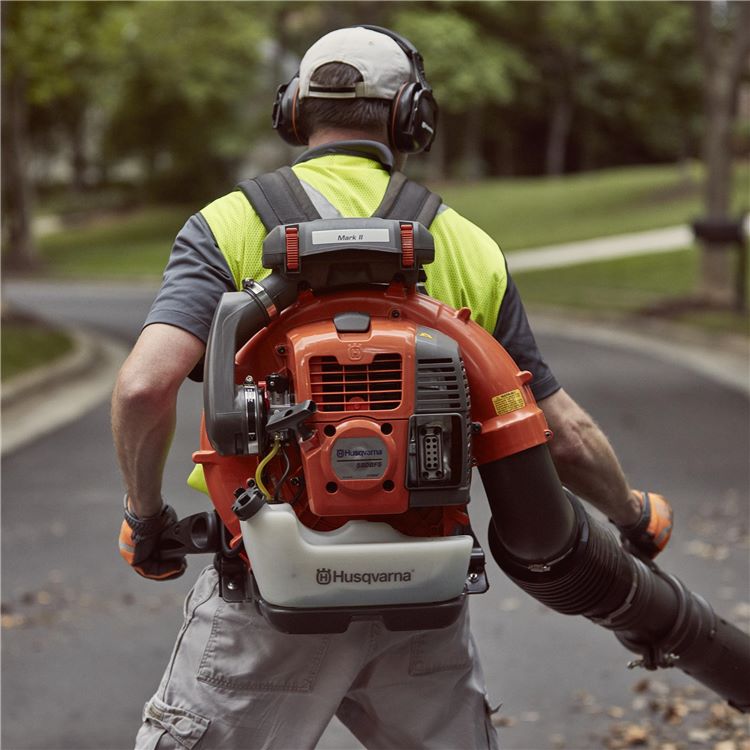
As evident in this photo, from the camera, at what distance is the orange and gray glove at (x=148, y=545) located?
2654mm

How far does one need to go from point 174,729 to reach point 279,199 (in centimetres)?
100

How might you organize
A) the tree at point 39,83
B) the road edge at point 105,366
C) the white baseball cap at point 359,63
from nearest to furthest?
the white baseball cap at point 359,63 < the road edge at point 105,366 < the tree at point 39,83

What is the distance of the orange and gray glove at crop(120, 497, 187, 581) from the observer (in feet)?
8.71

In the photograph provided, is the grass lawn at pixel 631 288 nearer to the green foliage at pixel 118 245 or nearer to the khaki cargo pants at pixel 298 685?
the green foliage at pixel 118 245

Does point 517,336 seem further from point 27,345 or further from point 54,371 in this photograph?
point 27,345

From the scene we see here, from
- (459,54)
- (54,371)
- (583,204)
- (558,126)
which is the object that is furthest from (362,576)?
(558,126)

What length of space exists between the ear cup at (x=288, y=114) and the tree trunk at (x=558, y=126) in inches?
2136

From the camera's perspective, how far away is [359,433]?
2293 mm

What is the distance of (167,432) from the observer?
249 cm

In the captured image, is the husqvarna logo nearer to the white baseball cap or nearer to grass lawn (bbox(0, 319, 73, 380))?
the white baseball cap

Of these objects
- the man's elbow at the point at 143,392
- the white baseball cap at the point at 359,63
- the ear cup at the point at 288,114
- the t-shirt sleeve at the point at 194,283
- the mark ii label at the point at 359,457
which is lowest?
the mark ii label at the point at 359,457

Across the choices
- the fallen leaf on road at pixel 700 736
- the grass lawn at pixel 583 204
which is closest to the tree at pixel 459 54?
the grass lawn at pixel 583 204

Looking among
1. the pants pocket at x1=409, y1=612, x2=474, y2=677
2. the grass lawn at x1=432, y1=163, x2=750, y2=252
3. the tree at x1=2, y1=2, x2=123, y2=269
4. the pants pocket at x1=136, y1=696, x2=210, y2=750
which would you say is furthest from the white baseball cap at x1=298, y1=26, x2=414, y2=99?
the grass lawn at x1=432, y1=163, x2=750, y2=252

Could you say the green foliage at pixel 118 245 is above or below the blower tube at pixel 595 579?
below
